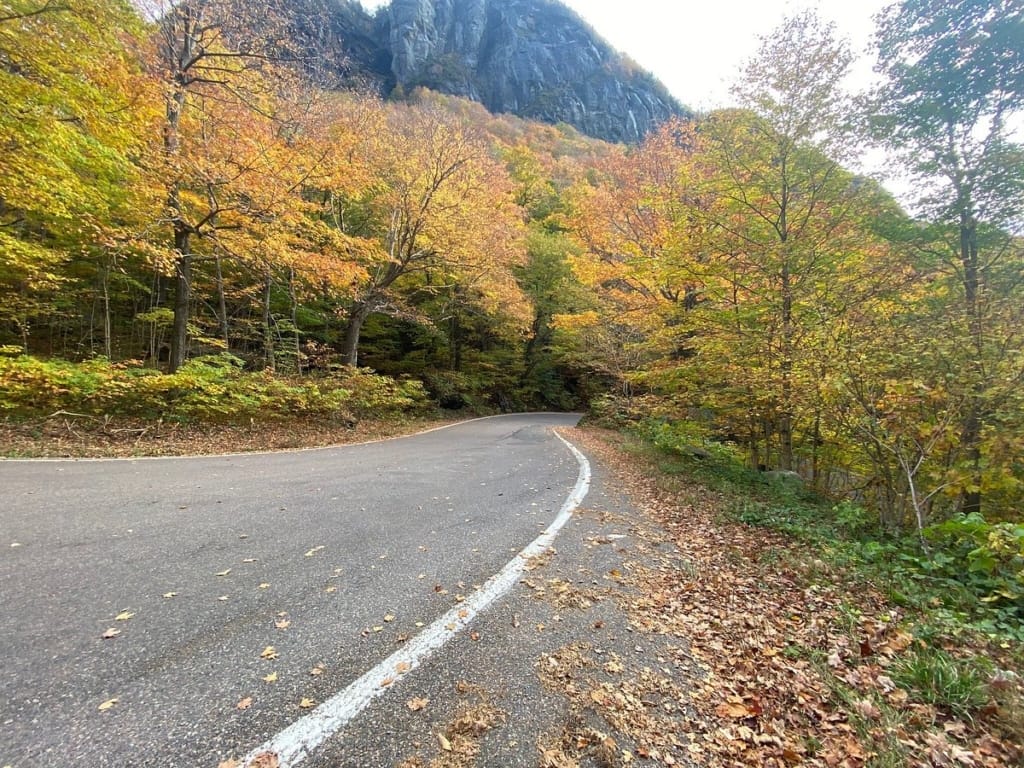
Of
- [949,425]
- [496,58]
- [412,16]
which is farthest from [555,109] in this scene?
[949,425]

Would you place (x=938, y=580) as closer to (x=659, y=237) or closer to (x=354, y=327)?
(x=659, y=237)

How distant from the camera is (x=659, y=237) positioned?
13.4 meters

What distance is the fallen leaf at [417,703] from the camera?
2146 millimetres

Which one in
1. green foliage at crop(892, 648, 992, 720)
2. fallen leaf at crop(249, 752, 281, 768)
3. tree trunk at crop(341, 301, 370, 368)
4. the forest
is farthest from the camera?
tree trunk at crop(341, 301, 370, 368)

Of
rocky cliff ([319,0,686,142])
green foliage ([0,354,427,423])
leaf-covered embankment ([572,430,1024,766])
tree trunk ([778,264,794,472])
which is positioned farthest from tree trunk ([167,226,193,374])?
rocky cliff ([319,0,686,142])

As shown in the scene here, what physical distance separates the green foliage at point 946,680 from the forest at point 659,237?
1.33 metres

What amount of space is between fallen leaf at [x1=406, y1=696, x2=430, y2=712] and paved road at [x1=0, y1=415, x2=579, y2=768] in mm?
375

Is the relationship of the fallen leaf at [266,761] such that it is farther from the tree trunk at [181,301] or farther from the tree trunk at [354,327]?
the tree trunk at [354,327]

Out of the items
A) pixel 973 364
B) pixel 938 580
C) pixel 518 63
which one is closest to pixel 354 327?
pixel 973 364

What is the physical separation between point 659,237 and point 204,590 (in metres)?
13.7

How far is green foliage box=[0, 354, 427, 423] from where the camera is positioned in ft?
25.7

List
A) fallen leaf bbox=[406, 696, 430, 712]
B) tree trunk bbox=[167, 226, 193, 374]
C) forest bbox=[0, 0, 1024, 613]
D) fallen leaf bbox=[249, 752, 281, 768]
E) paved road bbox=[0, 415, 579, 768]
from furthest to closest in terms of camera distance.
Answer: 1. tree trunk bbox=[167, 226, 193, 374]
2. forest bbox=[0, 0, 1024, 613]
3. fallen leaf bbox=[406, 696, 430, 712]
4. paved road bbox=[0, 415, 579, 768]
5. fallen leaf bbox=[249, 752, 281, 768]

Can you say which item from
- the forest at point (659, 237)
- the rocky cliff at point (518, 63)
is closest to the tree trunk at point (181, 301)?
the forest at point (659, 237)

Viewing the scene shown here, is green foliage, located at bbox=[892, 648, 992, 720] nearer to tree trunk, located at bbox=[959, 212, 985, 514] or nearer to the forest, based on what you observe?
the forest
